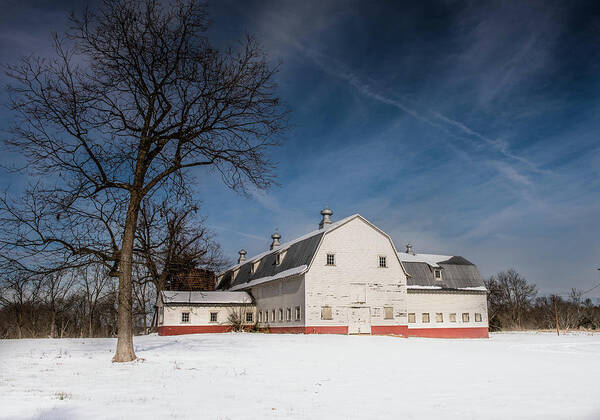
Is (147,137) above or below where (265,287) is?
above

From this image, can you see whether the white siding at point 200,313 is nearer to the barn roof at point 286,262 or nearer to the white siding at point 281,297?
the white siding at point 281,297

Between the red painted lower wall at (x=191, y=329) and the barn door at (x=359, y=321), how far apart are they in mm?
10490

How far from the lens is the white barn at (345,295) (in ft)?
106

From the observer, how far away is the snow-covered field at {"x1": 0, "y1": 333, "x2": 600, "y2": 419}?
7.46 m

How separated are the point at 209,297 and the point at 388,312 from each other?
14053 mm

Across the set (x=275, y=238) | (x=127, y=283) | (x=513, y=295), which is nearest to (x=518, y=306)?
(x=513, y=295)

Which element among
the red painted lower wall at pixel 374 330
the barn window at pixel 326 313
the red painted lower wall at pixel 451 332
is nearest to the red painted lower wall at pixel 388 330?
the red painted lower wall at pixel 374 330

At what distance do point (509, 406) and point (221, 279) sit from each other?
47.0 meters

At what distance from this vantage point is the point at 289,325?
33438 mm

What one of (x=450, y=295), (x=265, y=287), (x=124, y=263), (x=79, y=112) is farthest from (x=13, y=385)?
(x=450, y=295)

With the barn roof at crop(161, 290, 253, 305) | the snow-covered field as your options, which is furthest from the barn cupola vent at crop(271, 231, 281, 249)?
the snow-covered field

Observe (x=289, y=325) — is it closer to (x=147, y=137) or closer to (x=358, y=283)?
(x=358, y=283)

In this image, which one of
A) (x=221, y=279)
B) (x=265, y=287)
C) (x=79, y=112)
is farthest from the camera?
(x=221, y=279)

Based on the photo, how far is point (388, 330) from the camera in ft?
111
